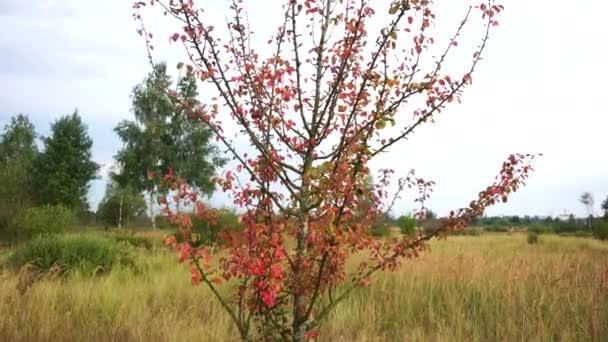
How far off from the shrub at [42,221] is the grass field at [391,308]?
1222 cm

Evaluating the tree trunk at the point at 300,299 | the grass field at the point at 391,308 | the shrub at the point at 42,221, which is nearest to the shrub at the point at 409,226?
the tree trunk at the point at 300,299

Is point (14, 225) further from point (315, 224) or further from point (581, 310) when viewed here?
point (315, 224)

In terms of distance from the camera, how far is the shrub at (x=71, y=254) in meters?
10.2

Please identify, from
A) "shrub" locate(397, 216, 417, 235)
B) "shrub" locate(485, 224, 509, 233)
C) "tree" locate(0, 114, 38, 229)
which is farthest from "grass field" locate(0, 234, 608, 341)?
"shrub" locate(485, 224, 509, 233)

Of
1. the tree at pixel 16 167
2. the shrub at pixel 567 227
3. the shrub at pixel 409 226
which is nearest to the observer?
the shrub at pixel 409 226

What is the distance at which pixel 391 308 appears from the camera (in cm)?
714

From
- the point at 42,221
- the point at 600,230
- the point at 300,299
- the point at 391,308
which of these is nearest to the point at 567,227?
the point at 600,230

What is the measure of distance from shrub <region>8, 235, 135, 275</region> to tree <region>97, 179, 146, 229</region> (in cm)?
2313

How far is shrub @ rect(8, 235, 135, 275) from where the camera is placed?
10242 mm

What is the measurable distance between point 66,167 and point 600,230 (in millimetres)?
31856

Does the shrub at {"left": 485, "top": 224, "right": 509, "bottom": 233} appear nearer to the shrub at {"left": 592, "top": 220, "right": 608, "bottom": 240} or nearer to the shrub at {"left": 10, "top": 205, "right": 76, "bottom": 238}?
the shrub at {"left": 592, "top": 220, "right": 608, "bottom": 240}

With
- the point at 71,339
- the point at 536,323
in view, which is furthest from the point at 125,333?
the point at 536,323

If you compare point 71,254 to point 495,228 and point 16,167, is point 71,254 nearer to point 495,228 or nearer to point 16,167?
point 16,167

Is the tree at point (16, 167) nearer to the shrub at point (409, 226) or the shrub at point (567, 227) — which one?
the shrub at point (409, 226)
